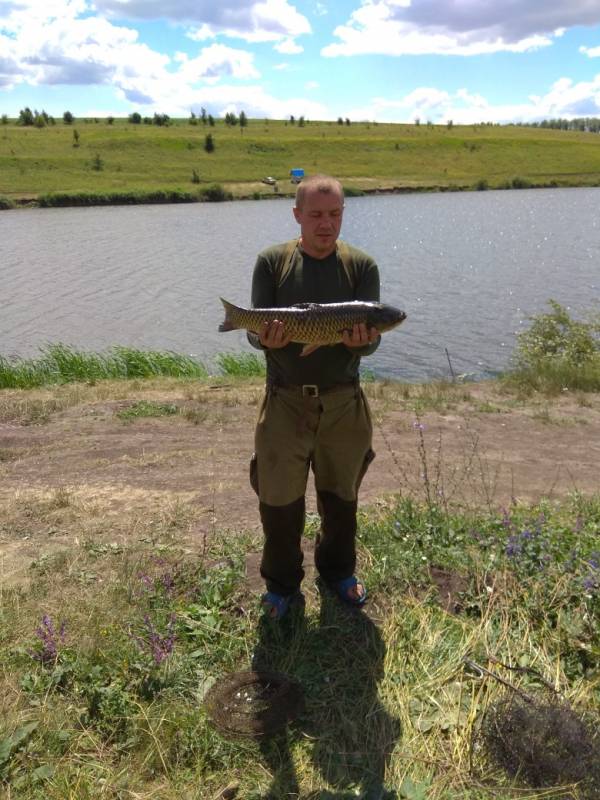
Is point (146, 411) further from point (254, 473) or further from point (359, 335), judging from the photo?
point (359, 335)

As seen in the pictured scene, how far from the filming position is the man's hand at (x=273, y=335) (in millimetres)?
3836

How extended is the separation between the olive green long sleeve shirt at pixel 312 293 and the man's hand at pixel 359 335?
0.44ft

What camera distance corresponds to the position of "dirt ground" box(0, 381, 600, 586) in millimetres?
6039

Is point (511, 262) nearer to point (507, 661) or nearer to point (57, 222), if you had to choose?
point (507, 661)

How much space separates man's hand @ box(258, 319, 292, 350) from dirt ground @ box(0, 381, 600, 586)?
1.93 metres

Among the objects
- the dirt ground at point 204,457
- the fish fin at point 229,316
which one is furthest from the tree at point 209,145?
the fish fin at point 229,316

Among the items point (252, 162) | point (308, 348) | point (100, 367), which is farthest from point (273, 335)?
point (252, 162)

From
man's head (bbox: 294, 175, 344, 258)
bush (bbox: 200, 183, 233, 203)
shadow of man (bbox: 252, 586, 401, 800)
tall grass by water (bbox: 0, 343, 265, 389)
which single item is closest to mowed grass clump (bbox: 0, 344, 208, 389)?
tall grass by water (bbox: 0, 343, 265, 389)

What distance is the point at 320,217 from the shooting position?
385cm

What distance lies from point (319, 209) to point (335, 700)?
263cm

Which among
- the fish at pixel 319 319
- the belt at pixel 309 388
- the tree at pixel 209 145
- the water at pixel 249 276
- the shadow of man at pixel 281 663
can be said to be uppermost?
the tree at pixel 209 145

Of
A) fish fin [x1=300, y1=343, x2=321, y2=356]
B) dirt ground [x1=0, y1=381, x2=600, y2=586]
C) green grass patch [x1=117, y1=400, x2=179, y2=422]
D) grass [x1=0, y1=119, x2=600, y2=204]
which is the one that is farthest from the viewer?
grass [x1=0, y1=119, x2=600, y2=204]

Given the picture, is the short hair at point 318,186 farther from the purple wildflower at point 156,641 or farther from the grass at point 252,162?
the grass at point 252,162

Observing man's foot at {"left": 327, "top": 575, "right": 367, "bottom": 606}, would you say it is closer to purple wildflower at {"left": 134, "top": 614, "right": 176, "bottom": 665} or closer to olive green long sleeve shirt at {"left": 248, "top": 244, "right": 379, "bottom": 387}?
purple wildflower at {"left": 134, "top": 614, "right": 176, "bottom": 665}
